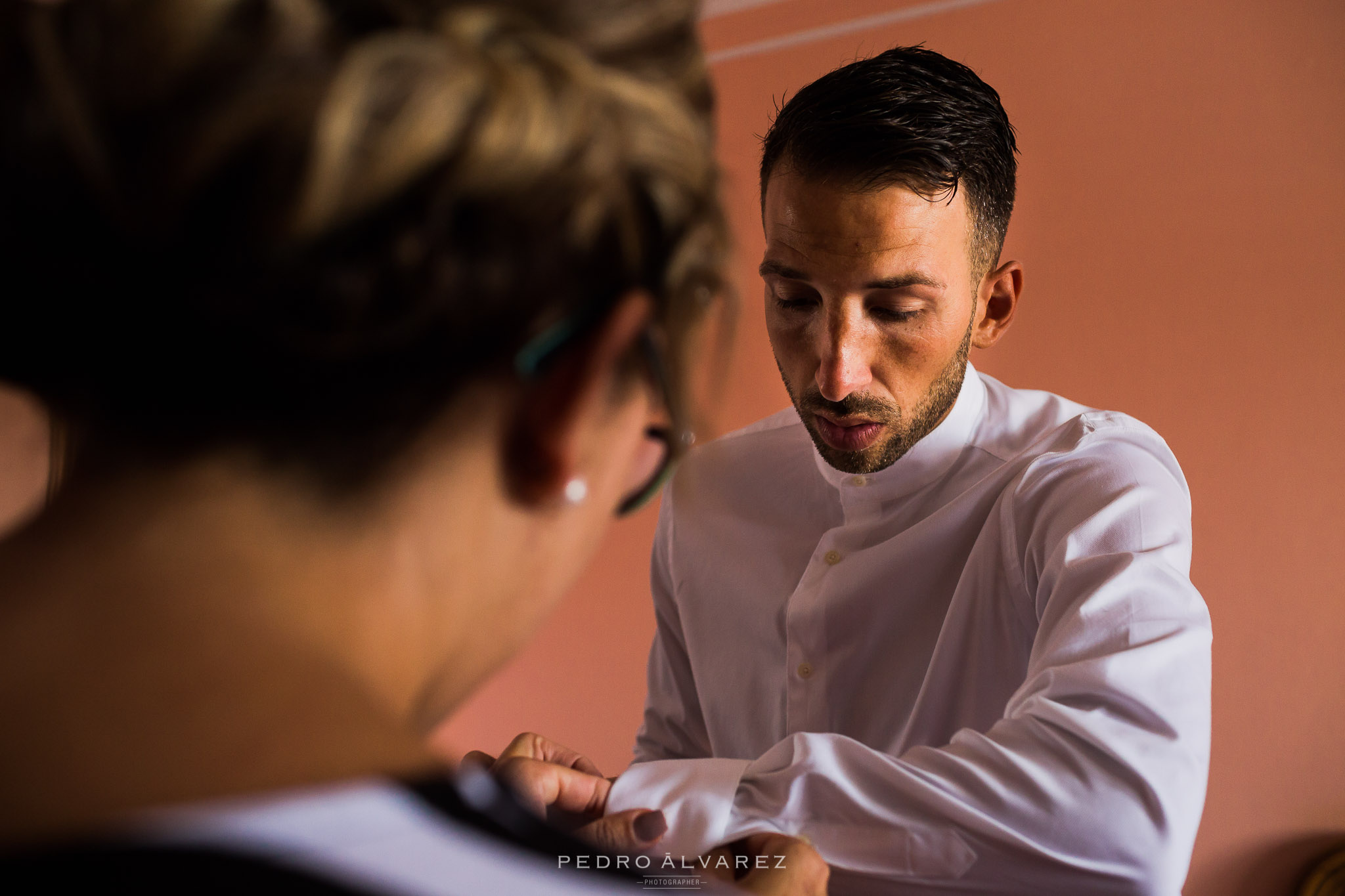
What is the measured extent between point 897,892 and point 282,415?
82cm

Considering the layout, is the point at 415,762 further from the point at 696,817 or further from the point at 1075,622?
the point at 1075,622

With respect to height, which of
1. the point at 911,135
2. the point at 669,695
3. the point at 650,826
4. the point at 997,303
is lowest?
the point at 669,695

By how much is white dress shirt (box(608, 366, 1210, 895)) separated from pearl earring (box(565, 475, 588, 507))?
6.8 inches

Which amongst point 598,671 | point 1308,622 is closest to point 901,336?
point 1308,622

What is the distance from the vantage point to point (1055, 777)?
3.15 feet

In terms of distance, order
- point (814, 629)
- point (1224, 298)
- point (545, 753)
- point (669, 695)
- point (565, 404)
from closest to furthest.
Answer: point (565, 404) < point (545, 753) < point (814, 629) < point (669, 695) < point (1224, 298)

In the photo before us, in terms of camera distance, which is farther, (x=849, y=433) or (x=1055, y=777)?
(x=849, y=433)

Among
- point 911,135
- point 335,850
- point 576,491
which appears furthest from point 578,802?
point 911,135

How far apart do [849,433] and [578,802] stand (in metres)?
0.67

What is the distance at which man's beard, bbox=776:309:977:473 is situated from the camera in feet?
4.66

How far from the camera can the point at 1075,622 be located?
1072 mm

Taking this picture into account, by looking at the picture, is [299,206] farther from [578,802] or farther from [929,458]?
[929,458]

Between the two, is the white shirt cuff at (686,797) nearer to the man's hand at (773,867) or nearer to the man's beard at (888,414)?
the man's hand at (773,867)

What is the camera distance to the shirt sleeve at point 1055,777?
0.95 meters
